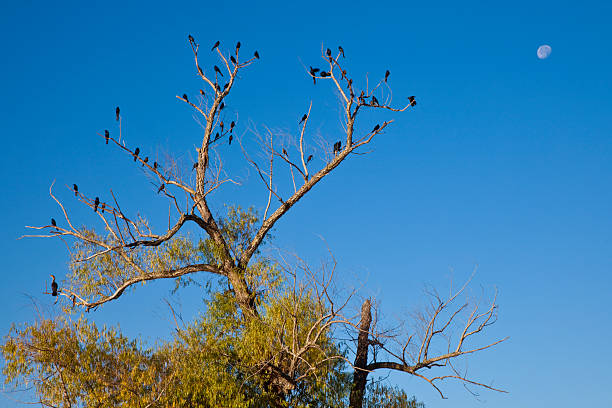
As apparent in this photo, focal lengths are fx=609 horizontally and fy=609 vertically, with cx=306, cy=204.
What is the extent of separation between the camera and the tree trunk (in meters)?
18.7

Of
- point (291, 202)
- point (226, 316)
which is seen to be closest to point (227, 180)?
point (291, 202)

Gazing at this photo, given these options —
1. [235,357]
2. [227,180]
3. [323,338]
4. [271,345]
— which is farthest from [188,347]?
[227,180]

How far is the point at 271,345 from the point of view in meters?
17.0

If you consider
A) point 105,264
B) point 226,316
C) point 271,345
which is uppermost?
point 105,264

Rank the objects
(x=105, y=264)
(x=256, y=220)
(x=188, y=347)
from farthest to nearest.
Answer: (x=256, y=220) → (x=105, y=264) → (x=188, y=347)

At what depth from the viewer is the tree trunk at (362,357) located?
18.7 metres

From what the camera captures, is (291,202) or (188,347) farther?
(291,202)

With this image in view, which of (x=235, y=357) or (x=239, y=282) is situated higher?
(x=239, y=282)

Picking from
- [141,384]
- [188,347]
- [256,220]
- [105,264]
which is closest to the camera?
[141,384]

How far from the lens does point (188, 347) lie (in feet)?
59.6

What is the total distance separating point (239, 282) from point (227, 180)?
3.34 meters

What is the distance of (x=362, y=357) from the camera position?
19172 mm

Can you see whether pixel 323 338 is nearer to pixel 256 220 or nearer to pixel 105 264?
pixel 256 220

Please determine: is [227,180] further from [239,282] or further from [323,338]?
[323,338]
